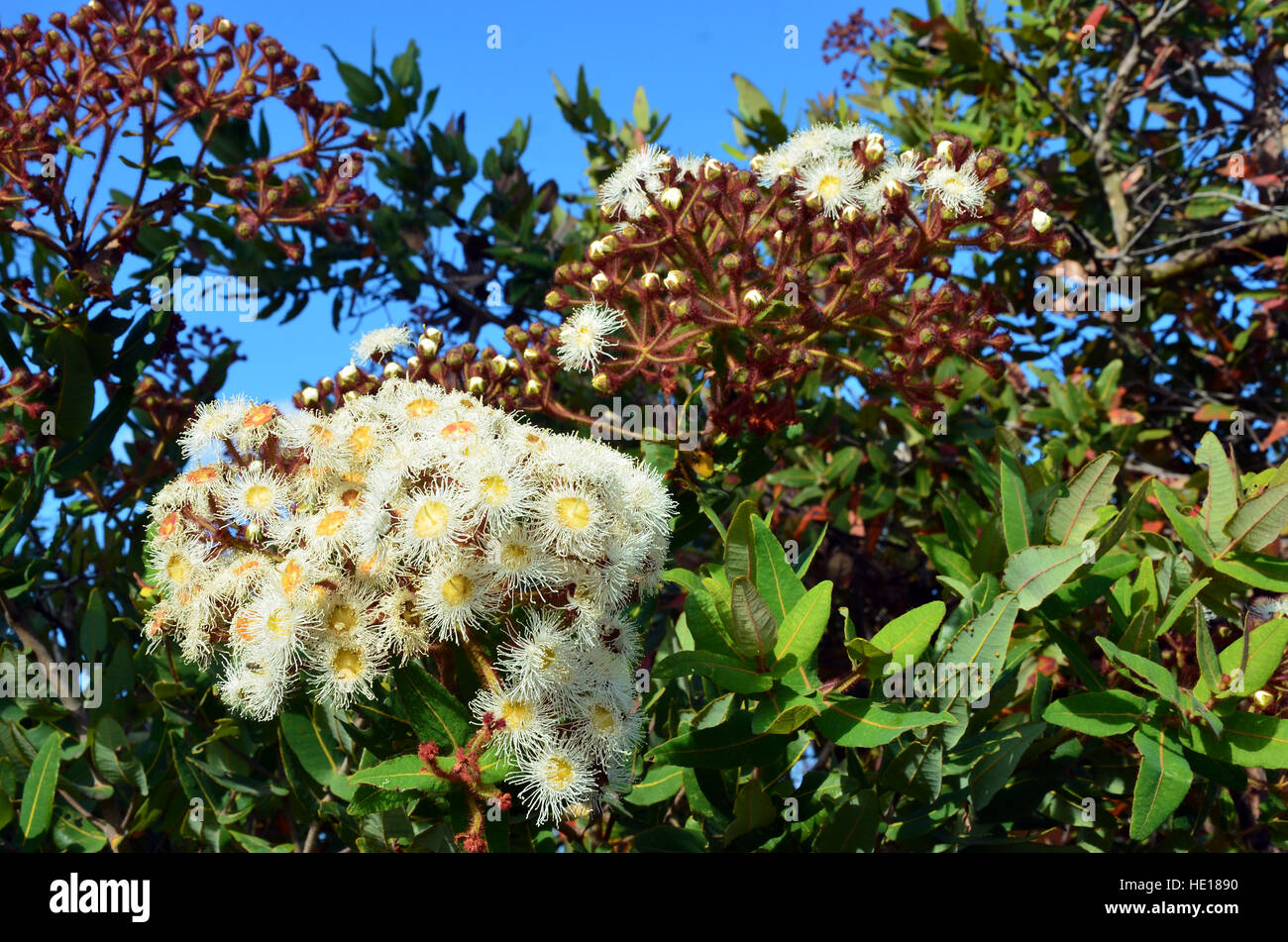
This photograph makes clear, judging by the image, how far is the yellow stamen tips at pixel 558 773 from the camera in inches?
76.0

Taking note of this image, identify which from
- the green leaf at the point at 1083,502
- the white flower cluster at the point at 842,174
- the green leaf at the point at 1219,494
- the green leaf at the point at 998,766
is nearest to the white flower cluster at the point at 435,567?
the green leaf at the point at 998,766

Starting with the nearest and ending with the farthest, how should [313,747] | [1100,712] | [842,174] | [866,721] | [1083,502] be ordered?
1. [866,721]
2. [1100,712]
3. [313,747]
4. [1083,502]
5. [842,174]

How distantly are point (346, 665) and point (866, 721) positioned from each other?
3.28 ft

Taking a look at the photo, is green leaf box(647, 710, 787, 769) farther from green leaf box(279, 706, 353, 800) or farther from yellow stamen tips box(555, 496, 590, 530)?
green leaf box(279, 706, 353, 800)

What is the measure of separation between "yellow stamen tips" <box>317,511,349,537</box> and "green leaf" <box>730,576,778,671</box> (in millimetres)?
761

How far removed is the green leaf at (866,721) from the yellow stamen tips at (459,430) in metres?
0.88

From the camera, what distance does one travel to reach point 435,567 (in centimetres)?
191

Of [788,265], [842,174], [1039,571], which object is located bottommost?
[1039,571]

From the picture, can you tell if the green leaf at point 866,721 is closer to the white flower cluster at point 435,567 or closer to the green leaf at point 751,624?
the green leaf at point 751,624

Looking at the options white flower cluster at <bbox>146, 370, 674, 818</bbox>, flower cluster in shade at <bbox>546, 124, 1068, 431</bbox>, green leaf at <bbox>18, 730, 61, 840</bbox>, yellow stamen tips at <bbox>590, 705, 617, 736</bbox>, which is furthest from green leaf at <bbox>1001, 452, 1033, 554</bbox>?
green leaf at <bbox>18, 730, 61, 840</bbox>

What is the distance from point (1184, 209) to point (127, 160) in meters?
4.74

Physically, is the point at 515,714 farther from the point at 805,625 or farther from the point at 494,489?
the point at 805,625

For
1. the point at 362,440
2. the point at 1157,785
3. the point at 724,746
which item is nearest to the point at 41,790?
the point at 362,440
